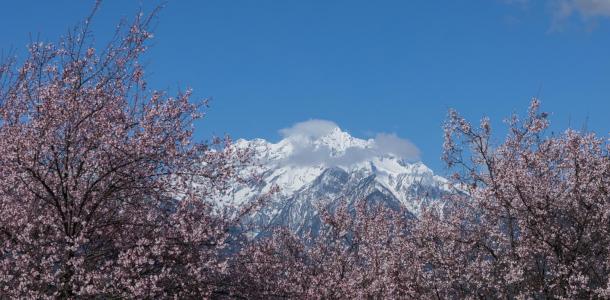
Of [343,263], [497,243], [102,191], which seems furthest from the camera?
[343,263]

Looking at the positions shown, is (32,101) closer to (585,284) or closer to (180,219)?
(180,219)

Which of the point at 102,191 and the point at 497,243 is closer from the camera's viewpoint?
the point at 102,191

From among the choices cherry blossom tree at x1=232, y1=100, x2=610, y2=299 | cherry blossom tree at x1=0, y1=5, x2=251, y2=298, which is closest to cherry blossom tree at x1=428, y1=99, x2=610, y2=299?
cherry blossom tree at x1=232, y1=100, x2=610, y2=299

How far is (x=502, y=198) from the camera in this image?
19.7 metres

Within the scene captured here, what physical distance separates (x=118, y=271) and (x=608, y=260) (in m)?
13.5

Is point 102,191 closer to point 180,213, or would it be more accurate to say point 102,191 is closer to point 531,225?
point 180,213

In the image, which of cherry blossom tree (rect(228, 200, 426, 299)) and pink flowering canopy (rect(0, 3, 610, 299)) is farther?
cherry blossom tree (rect(228, 200, 426, 299))

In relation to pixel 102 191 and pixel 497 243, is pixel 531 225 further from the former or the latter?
pixel 102 191

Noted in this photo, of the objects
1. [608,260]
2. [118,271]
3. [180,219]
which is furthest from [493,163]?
[118,271]

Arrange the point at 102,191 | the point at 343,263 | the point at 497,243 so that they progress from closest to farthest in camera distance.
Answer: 1. the point at 102,191
2. the point at 497,243
3. the point at 343,263

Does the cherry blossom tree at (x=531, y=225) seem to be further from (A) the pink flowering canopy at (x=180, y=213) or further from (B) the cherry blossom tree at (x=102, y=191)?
(B) the cherry blossom tree at (x=102, y=191)

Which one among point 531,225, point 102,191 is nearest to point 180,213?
point 102,191

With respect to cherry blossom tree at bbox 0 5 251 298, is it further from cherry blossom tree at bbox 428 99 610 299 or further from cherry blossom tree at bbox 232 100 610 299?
cherry blossom tree at bbox 428 99 610 299

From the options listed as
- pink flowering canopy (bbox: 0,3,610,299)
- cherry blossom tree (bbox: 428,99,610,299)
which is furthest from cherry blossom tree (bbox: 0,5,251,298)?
cherry blossom tree (bbox: 428,99,610,299)
